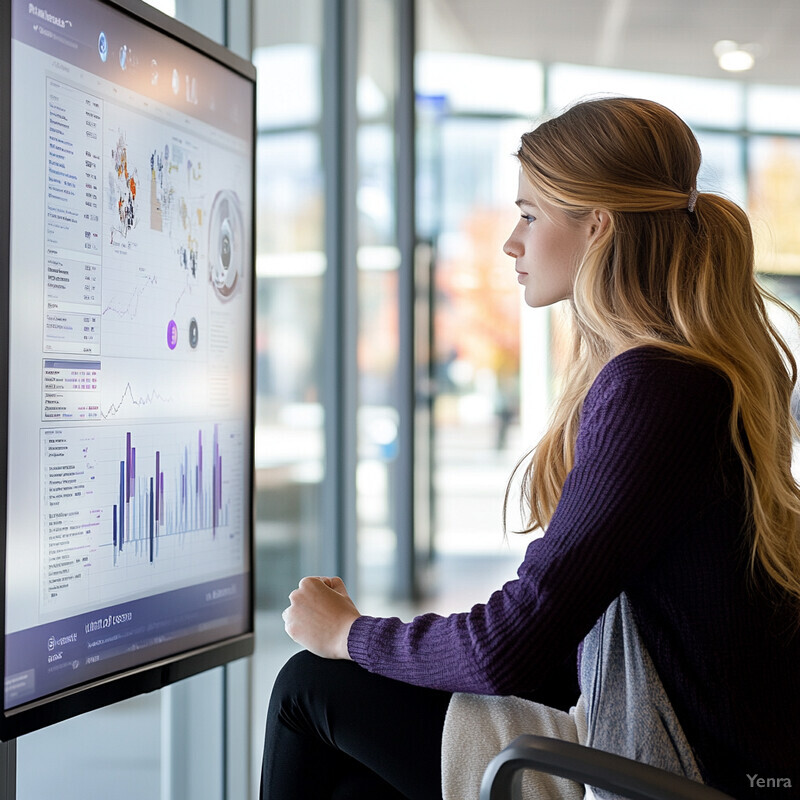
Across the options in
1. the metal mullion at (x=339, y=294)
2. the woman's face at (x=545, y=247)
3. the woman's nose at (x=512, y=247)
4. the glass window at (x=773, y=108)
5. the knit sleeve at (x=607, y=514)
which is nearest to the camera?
the knit sleeve at (x=607, y=514)

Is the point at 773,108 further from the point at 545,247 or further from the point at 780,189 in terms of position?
the point at 545,247

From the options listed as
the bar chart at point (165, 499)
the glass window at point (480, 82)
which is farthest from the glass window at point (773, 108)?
the bar chart at point (165, 499)

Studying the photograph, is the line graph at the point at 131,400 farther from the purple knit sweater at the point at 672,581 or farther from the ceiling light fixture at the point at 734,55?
the ceiling light fixture at the point at 734,55

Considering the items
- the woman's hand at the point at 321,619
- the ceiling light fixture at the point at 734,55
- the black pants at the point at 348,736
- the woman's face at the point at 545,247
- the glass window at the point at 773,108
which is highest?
the ceiling light fixture at the point at 734,55

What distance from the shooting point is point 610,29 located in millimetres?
4715

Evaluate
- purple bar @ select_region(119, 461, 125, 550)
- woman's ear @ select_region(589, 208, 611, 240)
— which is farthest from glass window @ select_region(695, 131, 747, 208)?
purple bar @ select_region(119, 461, 125, 550)

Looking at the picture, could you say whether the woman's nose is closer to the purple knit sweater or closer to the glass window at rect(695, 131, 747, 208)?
the purple knit sweater

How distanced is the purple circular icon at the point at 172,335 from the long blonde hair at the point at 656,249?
597mm

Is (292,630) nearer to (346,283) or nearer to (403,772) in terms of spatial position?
(403,772)

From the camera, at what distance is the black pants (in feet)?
4.41

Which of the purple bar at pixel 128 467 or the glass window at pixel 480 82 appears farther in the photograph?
the glass window at pixel 480 82

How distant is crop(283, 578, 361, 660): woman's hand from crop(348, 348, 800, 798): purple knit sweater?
9.1 inches

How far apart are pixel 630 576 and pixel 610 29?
4136 mm

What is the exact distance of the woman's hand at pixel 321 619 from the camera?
54.7 inches
